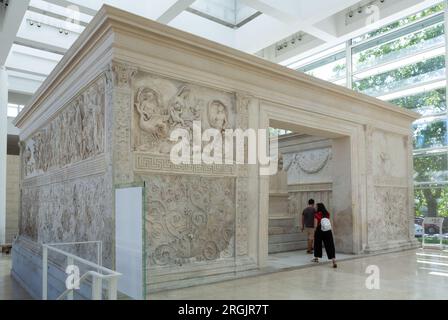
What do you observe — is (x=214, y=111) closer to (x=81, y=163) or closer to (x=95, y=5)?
(x=81, y=163)

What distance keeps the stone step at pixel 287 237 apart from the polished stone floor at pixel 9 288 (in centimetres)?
612

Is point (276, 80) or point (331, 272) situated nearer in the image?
point (331, 272)

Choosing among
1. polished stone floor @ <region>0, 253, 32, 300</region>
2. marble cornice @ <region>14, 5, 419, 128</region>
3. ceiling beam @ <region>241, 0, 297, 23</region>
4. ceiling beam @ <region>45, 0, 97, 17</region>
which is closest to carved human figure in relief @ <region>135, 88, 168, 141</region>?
marble cornice @ <region>14, 5, 419, 128</region>

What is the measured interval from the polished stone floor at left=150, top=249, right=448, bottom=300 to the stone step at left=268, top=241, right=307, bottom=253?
2160 mm

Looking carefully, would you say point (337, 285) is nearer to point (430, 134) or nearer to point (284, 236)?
point (284, 236)

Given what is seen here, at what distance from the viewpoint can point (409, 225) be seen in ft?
41.3

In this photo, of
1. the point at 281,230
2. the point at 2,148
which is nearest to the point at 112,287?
the point at 281,230

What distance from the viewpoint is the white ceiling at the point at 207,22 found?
13633 mm

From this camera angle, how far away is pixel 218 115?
755 cm

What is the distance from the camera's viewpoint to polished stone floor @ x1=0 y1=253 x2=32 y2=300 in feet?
25.5

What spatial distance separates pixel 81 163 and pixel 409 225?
1028 centimetres

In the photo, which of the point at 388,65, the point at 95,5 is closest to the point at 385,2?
the point at 388,65

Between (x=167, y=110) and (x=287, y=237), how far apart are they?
6120mm

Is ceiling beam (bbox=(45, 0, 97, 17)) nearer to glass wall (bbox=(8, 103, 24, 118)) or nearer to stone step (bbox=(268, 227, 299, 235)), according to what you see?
stone step (bbox=(268, 227, 299, 235))
